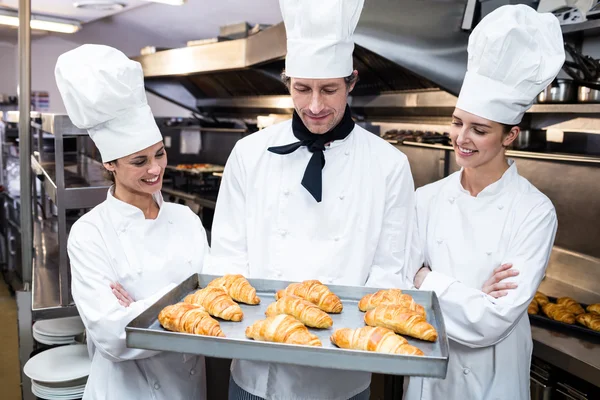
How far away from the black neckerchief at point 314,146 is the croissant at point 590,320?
1.32 m

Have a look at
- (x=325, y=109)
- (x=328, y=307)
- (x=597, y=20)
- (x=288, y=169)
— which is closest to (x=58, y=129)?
(x=288, y=169)

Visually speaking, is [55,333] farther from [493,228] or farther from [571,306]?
[571,306]

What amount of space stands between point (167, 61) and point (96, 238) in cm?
570

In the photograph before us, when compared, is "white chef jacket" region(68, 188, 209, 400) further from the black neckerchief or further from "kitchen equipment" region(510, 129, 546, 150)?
"kitchen equipment" region(510, 129, 546, 150)

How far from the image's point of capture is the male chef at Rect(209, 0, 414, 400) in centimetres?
161

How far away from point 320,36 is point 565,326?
153cm

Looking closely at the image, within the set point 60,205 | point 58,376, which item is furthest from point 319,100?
point 58,376

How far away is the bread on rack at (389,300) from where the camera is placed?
1.37 meters

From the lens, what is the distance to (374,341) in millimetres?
1217

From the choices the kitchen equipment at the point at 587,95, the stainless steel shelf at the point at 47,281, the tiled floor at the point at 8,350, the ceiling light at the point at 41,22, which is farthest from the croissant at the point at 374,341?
the ceiling light at the point at 41,22

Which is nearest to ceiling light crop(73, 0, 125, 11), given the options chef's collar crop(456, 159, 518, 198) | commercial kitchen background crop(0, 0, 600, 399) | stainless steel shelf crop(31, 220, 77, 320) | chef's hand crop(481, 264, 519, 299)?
commercial kitchen background crop(0, 0, 600, 399)

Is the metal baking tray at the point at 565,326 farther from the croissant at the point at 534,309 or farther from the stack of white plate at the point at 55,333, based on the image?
the stack of white plate at the point at 55,333

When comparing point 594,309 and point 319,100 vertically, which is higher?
point 319,100

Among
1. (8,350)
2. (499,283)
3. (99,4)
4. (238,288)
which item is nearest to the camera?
(238,288)
